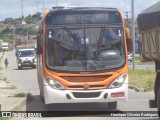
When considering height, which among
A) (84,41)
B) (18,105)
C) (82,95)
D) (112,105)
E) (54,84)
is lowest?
(18,105)

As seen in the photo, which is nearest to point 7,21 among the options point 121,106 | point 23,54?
point 23,54

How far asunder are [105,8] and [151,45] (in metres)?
3.03

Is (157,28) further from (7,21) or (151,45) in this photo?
(7,21)

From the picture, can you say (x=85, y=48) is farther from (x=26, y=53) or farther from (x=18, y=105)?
(x=26, y=53)

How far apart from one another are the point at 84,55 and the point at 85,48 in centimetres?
22

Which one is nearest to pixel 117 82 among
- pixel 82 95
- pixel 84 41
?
pixel 82 95

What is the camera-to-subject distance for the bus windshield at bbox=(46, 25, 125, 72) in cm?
1398

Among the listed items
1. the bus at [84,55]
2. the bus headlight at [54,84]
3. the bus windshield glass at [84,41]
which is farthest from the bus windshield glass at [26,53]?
the bus headlight at [54,84]

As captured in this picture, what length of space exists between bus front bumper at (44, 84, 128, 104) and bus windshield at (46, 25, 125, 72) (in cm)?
63

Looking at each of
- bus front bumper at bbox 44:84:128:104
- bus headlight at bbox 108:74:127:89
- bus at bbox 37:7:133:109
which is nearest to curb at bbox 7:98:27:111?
bus at bbox 37:7:133:109

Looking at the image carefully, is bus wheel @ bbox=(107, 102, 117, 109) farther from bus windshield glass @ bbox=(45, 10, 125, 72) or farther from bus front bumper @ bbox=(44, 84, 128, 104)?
bus windshield glass @ bbox=(45, 10, 125, 72)

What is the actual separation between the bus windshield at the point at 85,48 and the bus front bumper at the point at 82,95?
0.63 metres

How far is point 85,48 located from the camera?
14.2 m

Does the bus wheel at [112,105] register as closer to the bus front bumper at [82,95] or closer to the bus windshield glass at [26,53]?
the bus front bumper at [82,95]
